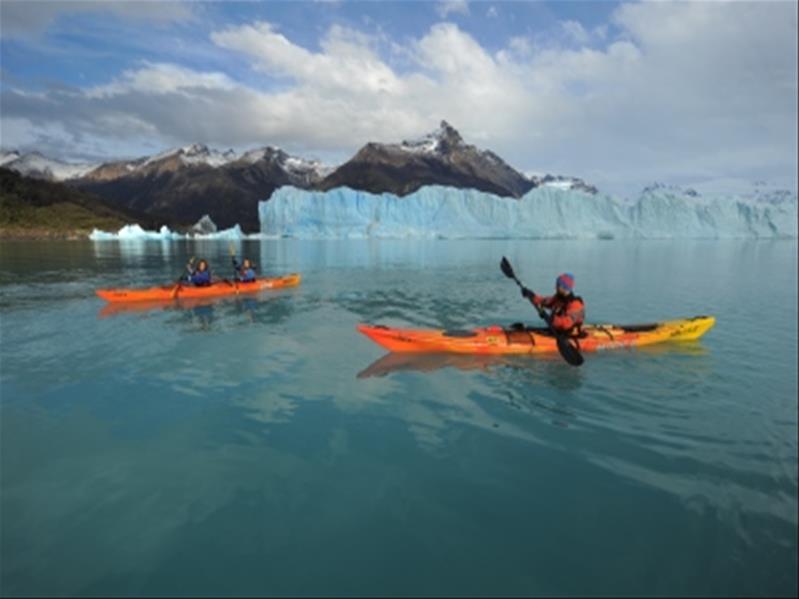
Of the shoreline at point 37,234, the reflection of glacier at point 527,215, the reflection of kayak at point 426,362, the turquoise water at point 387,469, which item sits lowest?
the turquoise water at point 387,469

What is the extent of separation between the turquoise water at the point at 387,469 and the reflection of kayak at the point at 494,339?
1.08ft

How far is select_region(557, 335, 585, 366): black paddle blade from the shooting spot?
8828 mm

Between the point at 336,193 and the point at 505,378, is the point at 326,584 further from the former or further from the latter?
the point at 336,193

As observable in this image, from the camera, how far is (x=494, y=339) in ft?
31.6

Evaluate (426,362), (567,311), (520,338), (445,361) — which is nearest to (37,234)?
(426,362)

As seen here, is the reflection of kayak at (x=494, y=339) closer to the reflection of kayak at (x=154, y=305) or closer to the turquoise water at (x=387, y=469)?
the turquoise water at (x=387, y=469)

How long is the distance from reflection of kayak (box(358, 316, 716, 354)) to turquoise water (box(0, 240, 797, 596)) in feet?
1.08

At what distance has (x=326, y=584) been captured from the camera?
3.88 metres

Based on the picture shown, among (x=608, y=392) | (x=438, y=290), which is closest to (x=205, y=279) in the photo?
(x=438, y=290)

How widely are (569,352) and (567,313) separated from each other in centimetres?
89

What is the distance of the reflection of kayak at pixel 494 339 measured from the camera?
379 inches

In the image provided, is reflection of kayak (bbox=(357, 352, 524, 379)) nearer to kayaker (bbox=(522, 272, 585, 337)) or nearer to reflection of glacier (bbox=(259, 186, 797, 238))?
kayaker (bbox=(522, 272, 585, 337))

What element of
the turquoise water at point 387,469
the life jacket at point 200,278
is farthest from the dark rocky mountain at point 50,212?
the turquoise water at point 387,469

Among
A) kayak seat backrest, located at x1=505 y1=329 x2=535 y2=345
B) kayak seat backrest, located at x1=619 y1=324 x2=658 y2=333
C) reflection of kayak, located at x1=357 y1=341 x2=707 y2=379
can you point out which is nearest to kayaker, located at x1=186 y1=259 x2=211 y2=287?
reflection of kayak, located at x1=357 y1=341 x2=707 y2=379
